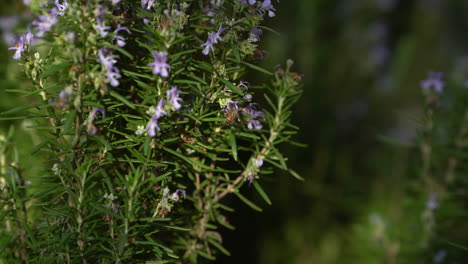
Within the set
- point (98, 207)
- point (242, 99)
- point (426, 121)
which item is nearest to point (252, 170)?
point (242, 99)

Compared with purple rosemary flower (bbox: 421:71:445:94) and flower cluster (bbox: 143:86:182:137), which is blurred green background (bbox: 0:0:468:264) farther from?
flower cluster (bbox: 143:86:182:137)

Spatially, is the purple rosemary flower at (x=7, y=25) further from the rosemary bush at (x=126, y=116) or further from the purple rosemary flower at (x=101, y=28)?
the purple rosemary flower at (x=101, y=28)

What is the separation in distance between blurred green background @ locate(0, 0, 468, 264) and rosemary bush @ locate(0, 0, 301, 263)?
1.32 feet

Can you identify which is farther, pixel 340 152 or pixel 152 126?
pixel 340 152

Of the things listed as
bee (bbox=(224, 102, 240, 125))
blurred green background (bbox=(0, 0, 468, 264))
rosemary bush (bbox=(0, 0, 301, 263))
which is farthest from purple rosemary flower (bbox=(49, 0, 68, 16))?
blurred green background (bbox=(0, 0, 468, 264))

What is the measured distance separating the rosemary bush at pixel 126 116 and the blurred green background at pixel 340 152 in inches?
15.8

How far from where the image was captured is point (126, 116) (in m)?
0.54

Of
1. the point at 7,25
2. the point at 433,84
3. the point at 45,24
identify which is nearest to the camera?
the point at 45,24

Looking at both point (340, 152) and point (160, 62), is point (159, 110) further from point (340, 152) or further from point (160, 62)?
point (340, 152)

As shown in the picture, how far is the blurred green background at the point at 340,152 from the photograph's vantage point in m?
1.15

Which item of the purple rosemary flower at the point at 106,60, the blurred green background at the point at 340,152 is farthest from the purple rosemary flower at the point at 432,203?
the purple rosemary flower at the point at 106,60

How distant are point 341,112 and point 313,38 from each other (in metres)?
0.43

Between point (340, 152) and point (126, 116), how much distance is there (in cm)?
139

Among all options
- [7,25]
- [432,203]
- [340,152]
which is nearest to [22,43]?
[7,25]
